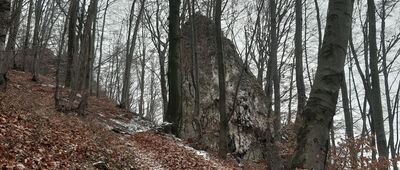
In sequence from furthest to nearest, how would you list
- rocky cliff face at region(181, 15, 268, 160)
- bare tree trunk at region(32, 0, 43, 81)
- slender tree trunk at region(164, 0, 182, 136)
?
bare tree trunk at region(32, 0, 43, 81) → rocky cliff face at region(181, 15, 268, 160) → slender tree trunk at region(164, 0, 182, 136)

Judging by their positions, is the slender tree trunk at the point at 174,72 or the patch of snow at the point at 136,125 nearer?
the slender tree trunk at the point at 174,72

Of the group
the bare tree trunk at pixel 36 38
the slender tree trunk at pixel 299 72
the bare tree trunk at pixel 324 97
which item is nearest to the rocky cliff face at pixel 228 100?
the slender tree trunk at pixel 299 72

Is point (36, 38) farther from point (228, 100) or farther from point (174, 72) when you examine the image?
point (174, 72)

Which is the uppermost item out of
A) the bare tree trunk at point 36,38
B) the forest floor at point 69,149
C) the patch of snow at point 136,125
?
the bare tree trunk at point 36,38

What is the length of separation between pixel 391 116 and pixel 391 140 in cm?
297

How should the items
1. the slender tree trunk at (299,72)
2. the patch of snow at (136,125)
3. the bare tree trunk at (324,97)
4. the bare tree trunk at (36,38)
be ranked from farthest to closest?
1. the bare tree trunk at (36,38)
2. the patch of snow at (136,125)
3. the slender tree trunk at (299,72)
4. the bare tree trunk at (324,97)

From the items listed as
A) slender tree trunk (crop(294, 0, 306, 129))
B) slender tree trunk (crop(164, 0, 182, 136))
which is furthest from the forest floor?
slender tree trunk (crop(294, 0, 306, 129))

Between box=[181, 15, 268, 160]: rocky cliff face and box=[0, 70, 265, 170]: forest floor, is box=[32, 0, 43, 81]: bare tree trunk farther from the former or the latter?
box=[0, 70, 265, 170]: forest floor

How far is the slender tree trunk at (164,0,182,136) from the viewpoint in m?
14.5

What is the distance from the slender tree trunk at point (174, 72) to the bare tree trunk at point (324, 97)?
36.0ft

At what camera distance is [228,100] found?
19.8 m

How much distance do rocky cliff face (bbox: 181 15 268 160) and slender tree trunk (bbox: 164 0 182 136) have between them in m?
2.84

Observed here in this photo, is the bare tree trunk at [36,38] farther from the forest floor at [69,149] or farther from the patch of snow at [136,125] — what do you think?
the forest floor at [69,149]

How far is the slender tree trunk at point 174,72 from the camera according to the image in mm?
14477
